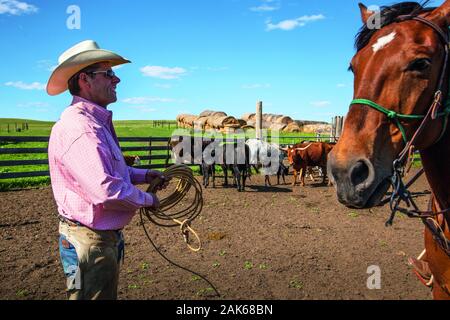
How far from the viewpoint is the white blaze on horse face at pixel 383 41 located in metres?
2.01

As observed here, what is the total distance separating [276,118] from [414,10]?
5147 centimetres

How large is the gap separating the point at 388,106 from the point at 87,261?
2064mm

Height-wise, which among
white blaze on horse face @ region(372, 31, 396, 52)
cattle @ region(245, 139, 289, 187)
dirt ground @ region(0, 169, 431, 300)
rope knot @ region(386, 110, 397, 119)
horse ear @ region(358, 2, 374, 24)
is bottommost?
dirt ground @ region(0, 169, 431, 300)

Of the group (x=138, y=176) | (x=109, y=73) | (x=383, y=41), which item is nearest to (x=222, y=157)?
(x=138, y=176)

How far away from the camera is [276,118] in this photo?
174ft

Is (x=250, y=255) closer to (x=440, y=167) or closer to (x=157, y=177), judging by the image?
(x=157, y=177)

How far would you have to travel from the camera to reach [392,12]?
220 centimetres

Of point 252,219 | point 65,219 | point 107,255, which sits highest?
point 65,219

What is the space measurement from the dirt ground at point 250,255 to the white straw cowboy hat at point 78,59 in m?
2.80

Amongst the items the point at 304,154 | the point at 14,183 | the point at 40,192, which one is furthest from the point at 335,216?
the point at 14,183

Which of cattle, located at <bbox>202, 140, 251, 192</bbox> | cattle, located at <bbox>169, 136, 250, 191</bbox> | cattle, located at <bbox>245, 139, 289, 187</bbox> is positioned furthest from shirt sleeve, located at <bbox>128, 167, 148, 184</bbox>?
cattle, located at <bbox>245, 139, 289, 187</bbox>

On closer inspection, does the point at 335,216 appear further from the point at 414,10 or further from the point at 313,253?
the point at 414,10

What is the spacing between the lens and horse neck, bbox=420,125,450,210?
7.25 ft

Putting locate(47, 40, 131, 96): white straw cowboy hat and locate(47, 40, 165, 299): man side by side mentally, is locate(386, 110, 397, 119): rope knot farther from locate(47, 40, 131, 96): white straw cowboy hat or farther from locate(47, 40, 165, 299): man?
locate(47, 40, 131, 96): white straw cowboy hat
